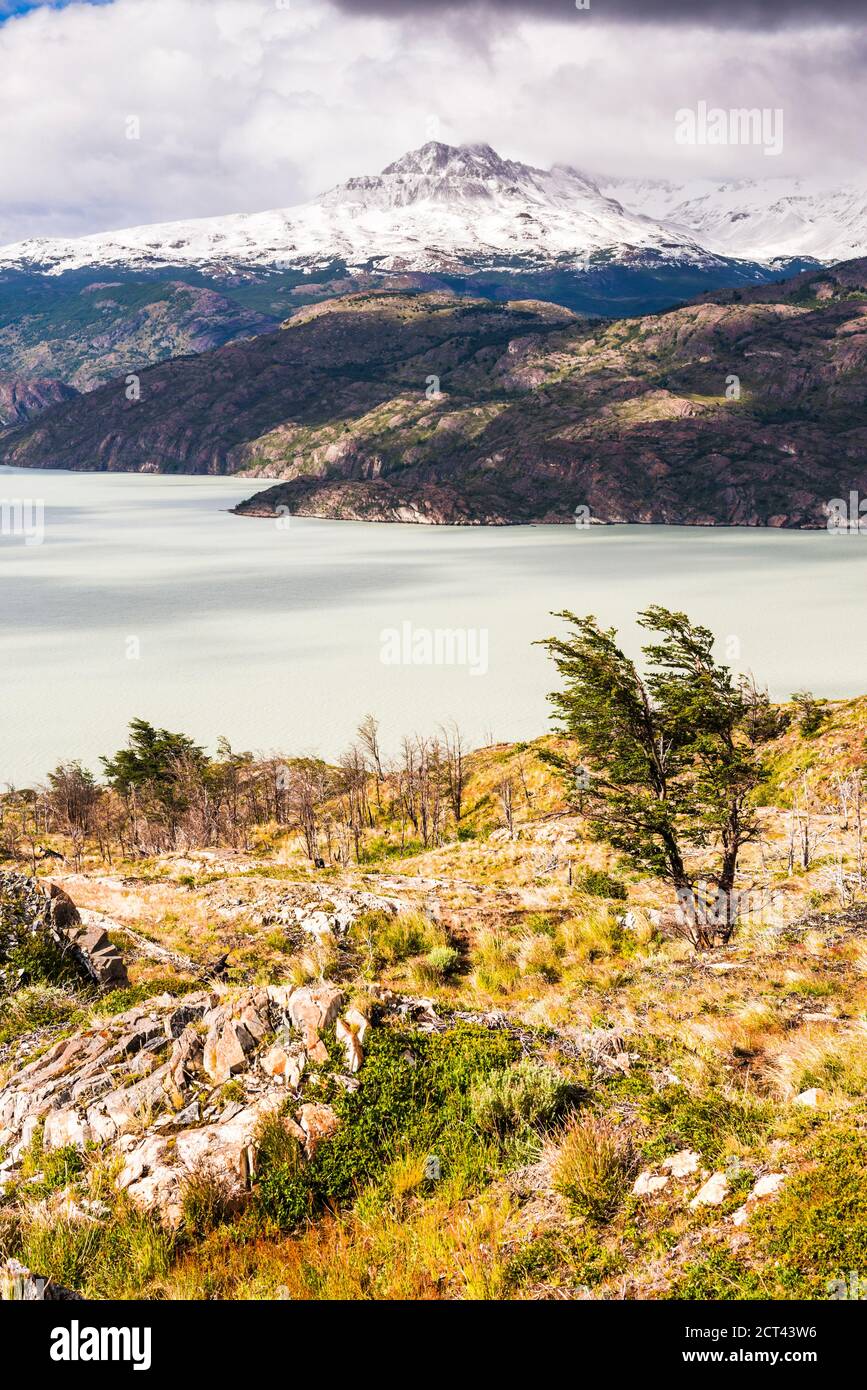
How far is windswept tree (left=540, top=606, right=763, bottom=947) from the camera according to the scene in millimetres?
18953

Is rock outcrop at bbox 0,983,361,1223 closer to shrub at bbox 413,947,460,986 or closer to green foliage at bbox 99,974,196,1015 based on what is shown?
green foliage at bbox 99,974,196,1015

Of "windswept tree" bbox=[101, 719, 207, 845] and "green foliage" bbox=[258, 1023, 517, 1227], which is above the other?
"green foliage" bbox=[258, 1023, 517, 1227]

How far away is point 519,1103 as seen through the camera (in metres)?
9.12

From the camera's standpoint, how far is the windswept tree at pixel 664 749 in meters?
19.0

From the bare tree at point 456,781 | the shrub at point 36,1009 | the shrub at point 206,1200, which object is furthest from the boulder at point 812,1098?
the bare tree at point 456,781

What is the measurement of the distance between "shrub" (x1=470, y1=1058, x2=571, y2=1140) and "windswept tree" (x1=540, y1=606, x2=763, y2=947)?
9.95 metres

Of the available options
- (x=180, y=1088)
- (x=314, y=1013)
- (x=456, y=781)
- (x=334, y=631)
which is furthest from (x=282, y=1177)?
(x=334, y=631)

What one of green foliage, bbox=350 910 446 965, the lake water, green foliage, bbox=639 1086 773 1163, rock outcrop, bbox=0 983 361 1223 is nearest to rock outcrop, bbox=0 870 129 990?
rock outcrop, bbox=0 983 361 1223

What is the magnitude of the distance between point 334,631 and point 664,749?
285ft

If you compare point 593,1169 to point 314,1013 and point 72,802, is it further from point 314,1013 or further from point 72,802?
point 72,802

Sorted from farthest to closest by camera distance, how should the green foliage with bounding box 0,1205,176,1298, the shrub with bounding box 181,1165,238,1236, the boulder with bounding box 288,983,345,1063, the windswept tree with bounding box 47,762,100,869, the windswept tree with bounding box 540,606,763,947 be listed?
the windswept tree with bounding box 47,762,100,869
the windswept tree with bounding box 540,606,763,947
the boulder with bounding box 288,983,345,1063
the shrub with bounding box 181,1165,238,1236
the green foliage with bounding box 0,1205,176,1298

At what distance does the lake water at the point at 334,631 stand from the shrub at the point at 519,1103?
58049mm
